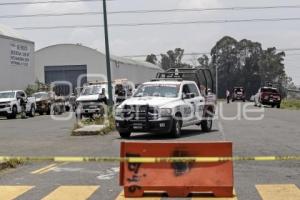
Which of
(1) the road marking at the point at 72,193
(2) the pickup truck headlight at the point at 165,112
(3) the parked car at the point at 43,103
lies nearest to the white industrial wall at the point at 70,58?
(3) the parked car at the point at 43,103

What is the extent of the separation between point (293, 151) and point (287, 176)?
14.0 ft

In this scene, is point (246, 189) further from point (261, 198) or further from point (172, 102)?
point (172, 102)

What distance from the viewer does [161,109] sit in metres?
20.1

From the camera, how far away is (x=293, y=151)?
1581cm

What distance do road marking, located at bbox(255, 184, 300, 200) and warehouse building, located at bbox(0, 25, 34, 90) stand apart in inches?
1882

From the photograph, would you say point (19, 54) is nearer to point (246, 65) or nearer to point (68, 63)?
point (68, 63)

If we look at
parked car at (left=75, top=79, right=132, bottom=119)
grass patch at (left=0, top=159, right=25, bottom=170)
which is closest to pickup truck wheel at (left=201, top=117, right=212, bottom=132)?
parked car at (left=75, top=79, right=132, bottom=119)

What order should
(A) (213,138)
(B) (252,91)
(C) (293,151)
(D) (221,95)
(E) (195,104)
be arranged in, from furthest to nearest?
(D) (221,95)
(B) (252,91)
(E) (195,104)
(A) (213,138)
(C) (293,151)

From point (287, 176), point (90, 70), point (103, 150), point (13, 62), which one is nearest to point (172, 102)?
point (103, 150)

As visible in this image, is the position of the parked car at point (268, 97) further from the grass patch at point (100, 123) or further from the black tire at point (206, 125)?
the black tire at point (206, 125)

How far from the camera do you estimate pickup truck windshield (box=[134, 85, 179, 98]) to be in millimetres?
21250

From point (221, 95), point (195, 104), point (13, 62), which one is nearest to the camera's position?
point (195, 104)

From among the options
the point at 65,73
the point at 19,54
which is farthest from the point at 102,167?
the point at 65,73

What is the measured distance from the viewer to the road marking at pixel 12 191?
32.7ft
